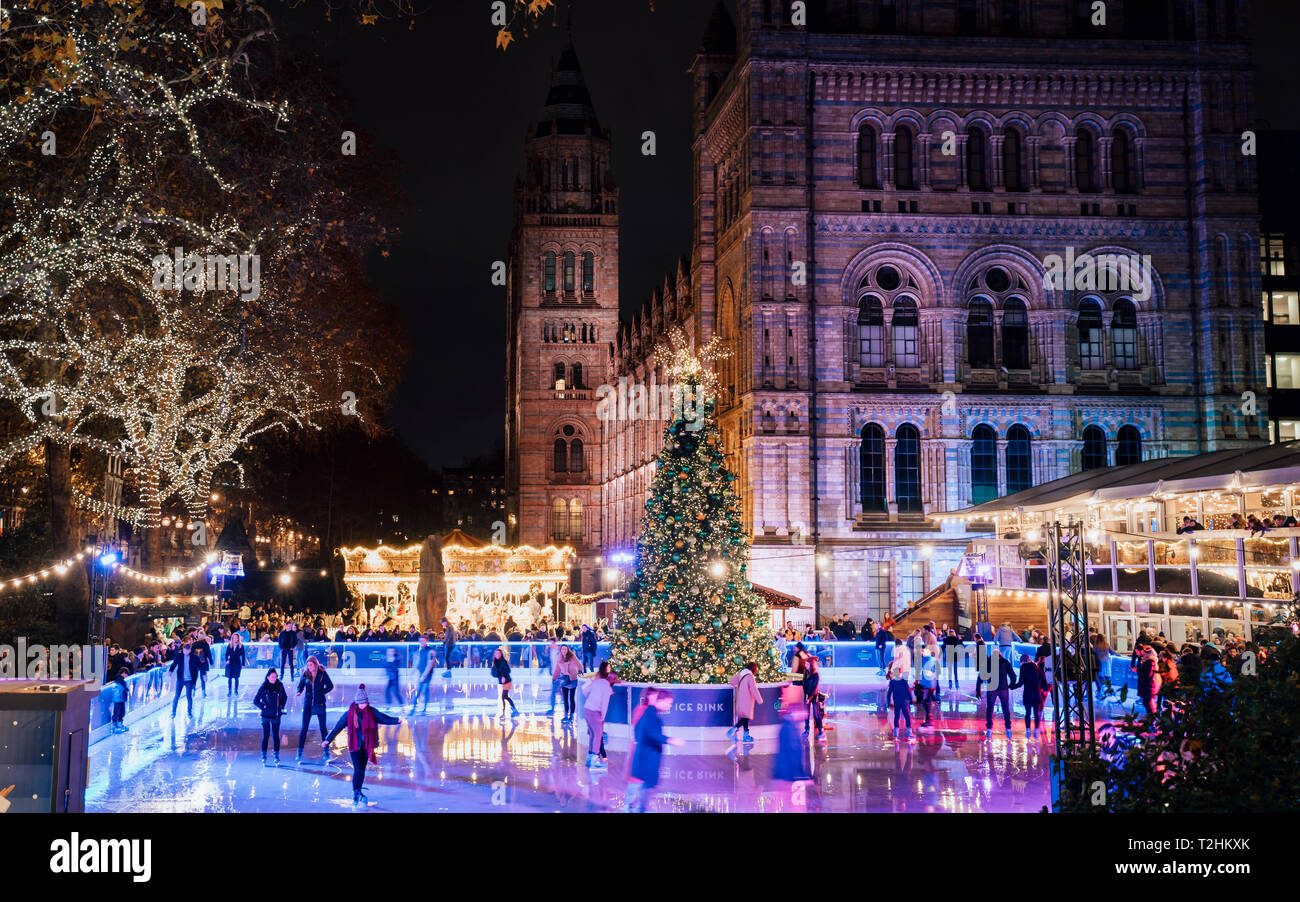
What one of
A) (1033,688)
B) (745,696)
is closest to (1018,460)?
(1033,688)

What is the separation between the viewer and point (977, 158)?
3966 cm

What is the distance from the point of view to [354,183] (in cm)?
2592

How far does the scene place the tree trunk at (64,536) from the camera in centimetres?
2298

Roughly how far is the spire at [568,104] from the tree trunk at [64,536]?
60675 mm

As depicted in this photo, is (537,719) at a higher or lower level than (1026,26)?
lower

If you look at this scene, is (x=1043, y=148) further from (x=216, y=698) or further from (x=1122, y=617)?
(x=216, y=698)

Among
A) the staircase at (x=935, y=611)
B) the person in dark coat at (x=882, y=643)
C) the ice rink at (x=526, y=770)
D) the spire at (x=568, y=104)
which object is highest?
the spire at (x=568, y=104)

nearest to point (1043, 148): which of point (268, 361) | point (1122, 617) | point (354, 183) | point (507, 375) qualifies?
point (1122, 617)

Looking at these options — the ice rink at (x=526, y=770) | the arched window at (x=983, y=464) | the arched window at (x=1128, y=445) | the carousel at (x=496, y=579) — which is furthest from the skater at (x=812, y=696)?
the arched window at (x=1128, y=445)

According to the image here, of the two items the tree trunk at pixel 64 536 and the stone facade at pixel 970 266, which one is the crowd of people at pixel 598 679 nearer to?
the tree trunk at pixel 64 536

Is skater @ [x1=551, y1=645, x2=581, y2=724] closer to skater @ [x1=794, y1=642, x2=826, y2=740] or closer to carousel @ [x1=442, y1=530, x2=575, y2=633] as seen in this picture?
skater @ [x1=794, y1=642, x2=826, y2=740]
